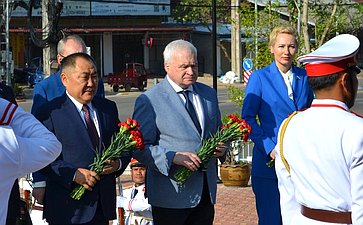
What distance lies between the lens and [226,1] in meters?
47.1

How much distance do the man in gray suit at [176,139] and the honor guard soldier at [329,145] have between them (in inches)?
58.8

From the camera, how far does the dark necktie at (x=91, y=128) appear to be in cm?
522

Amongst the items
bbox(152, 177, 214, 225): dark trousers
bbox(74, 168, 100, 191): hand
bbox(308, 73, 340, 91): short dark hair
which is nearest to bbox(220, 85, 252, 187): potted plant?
bbox(152, 177, 214, 225): dark trousers

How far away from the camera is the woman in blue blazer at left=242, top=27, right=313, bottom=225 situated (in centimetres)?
613

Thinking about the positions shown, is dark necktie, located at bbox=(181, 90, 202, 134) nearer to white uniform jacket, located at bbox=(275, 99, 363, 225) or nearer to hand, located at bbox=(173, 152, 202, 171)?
hand, located at bbox=(173, 152, 202, 171)

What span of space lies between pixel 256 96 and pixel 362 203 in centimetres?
252

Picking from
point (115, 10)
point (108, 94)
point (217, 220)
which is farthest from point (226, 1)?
point (217, 220)

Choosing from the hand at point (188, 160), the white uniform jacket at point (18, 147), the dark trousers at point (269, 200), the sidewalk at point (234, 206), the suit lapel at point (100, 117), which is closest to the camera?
the white uniform jacket at point (18, 147)

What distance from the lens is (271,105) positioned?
20.2 feet

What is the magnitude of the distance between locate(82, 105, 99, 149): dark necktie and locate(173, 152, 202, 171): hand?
58cm

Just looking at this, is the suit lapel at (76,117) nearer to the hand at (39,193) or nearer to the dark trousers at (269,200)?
the hand at (39,193)

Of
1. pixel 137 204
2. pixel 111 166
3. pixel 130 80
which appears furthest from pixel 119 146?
pixel 130 80

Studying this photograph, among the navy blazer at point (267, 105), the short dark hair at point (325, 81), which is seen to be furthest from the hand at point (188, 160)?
the short dark hair at point (325, 81)

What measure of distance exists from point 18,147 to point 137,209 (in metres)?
3.87
